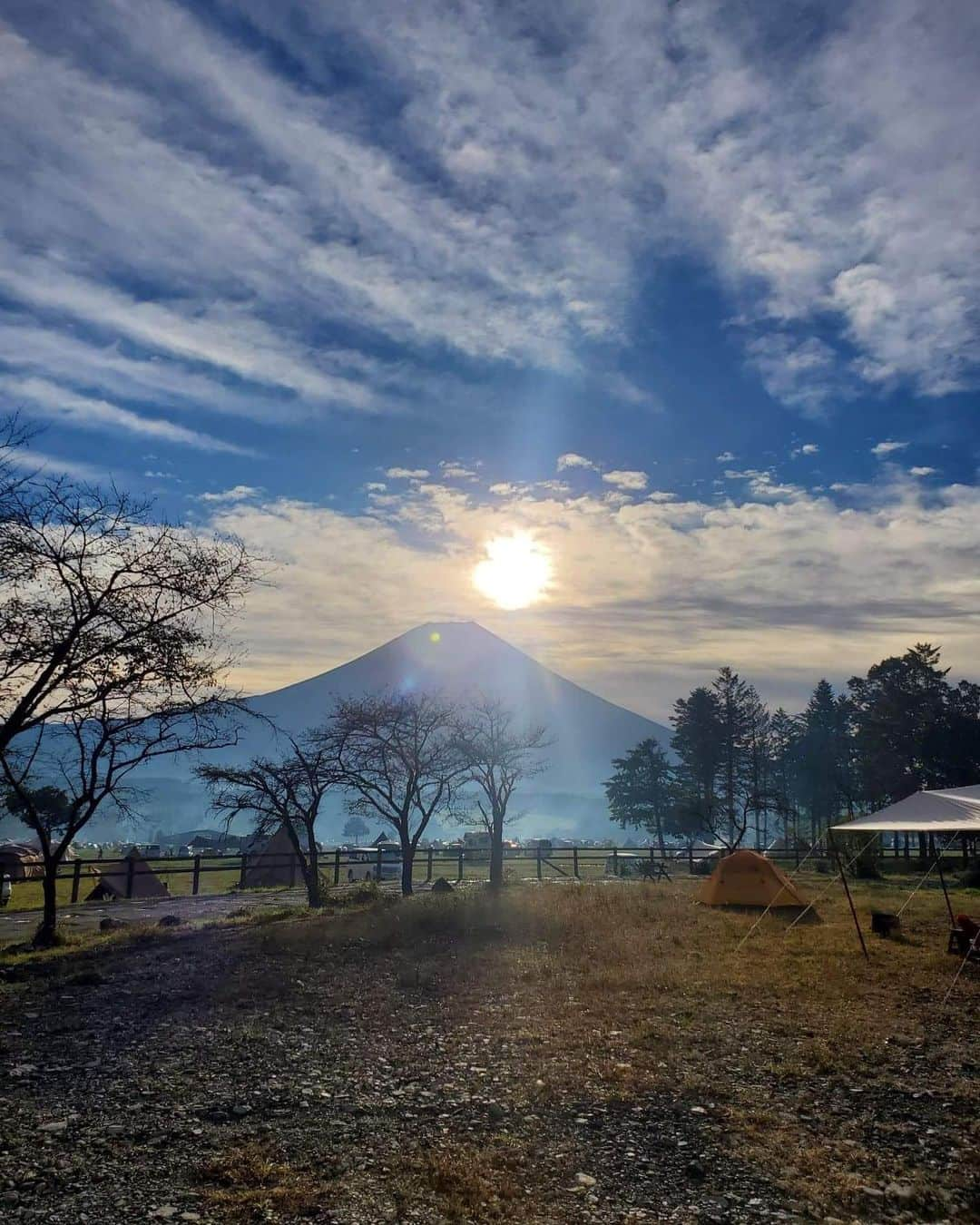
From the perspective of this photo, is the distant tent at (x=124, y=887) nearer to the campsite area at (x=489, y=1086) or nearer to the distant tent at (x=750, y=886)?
the campsite area at (x=489, y=1086)

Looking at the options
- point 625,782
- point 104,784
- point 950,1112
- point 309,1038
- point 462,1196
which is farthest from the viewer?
point 625,782

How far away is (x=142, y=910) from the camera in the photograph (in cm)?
2320

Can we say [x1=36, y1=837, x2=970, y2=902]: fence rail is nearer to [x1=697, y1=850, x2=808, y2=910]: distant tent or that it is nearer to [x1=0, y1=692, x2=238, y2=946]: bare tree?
[x1=697, y1=850, x2=808, y2=910]: distant tent

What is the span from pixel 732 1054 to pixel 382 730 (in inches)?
700

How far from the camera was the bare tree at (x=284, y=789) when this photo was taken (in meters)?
22.3

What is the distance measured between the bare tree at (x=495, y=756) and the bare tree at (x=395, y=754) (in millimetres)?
1734

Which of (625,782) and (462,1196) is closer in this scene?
(462,1196)

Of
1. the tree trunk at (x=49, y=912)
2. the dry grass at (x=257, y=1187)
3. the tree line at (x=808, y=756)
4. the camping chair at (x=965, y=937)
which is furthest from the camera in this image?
the tree line at (x=808, y=756)

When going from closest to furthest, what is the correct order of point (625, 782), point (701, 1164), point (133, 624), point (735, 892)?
point (701, 1164) → point (133, 624) → point (735, 892) → point (625, 782)

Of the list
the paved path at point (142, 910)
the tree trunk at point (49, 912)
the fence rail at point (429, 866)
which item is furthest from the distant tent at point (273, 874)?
the tree trunk at point (49, 912)

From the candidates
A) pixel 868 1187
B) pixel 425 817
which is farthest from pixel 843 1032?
pixel 425 817

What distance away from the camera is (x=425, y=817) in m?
24.7

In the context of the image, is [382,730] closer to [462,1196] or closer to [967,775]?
[462,1196]

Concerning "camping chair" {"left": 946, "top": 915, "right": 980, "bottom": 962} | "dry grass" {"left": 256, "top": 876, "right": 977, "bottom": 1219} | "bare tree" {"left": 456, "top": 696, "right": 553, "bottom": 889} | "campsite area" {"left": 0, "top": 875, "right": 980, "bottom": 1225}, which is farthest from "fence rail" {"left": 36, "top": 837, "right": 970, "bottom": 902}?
"camping chair" {"left": 946, "top": 915, "right": 980, "bottom": 962}
